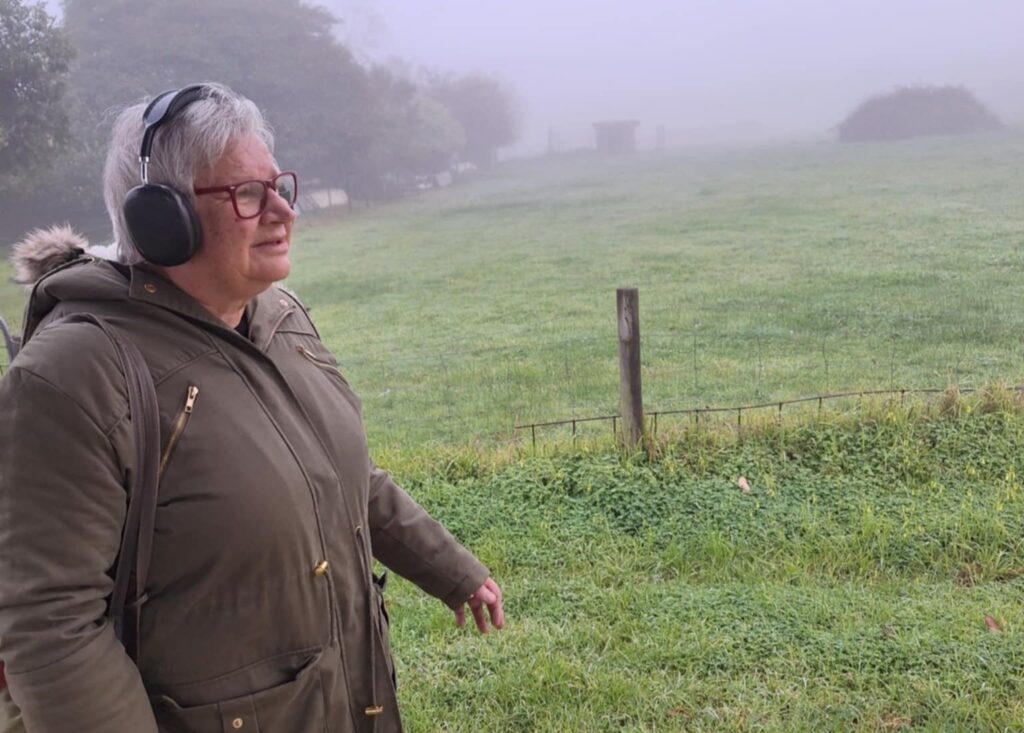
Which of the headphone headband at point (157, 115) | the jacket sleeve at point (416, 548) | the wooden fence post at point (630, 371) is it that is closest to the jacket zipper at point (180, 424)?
the headphone headband at point (157, 115)

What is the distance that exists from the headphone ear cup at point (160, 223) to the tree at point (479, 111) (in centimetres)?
7052

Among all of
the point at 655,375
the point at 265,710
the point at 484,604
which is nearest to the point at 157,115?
the point at 265,710

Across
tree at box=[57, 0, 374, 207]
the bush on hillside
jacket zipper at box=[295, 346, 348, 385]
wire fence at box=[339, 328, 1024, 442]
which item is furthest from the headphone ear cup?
the bush on hillside

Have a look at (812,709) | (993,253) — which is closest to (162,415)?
(812,709)

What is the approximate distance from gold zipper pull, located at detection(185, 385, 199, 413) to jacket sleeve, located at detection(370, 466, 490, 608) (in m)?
0.64

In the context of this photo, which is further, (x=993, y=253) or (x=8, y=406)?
(x=993, y=253)

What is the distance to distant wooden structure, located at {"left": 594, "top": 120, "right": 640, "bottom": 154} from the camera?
77.9 m

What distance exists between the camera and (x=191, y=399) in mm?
1478

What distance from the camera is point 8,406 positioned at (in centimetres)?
134

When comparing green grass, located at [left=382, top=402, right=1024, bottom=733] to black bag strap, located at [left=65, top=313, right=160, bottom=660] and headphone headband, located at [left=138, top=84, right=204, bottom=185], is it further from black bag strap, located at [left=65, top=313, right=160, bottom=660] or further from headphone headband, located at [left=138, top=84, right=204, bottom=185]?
headphone headband, located at [left=138, top=84, right=204, bottom=185]

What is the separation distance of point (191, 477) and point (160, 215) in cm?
44

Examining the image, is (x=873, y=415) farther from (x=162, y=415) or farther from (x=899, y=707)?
(x=162, y=415)

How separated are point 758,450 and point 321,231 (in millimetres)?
32191

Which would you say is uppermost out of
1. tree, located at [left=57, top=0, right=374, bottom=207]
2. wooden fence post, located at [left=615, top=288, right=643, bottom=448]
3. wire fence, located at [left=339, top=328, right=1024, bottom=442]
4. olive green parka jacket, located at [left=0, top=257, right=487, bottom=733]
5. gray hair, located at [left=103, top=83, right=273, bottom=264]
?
tree, located at [left=57, top=0, right=374, bottom=207]
